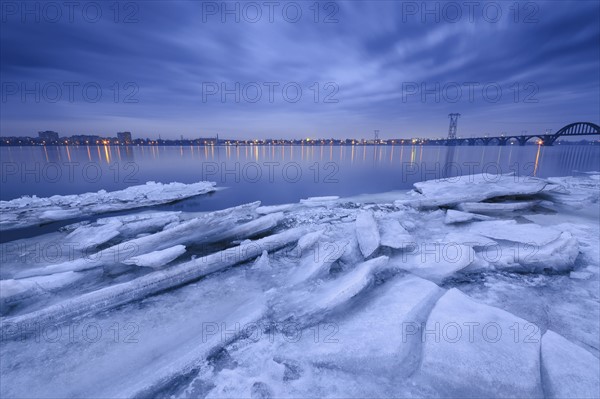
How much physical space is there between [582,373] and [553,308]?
1.72 metres

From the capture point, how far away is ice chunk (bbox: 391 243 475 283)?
490 cm

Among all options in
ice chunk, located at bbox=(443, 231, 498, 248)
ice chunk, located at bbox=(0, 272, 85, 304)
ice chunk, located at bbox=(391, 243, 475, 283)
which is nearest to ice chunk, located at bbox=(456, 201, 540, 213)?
ice chunk, located at bbox=(443, 231, 498, 248)

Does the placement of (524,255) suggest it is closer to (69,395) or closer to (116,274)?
(69,395)

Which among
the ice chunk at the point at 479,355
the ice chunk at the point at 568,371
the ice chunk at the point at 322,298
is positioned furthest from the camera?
the ice chunk at the point at 322,298

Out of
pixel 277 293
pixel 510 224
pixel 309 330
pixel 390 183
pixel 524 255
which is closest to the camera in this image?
pixel 309 330

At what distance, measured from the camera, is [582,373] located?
8.78ft

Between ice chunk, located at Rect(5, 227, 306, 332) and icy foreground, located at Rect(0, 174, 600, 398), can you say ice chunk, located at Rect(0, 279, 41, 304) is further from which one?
ice chunk, located at Rect(5, 227, 306, 332)

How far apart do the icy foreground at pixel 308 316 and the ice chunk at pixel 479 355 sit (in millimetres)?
14

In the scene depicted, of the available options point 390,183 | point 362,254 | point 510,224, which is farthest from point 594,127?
point 362,254

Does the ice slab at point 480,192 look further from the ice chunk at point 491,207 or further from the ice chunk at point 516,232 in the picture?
the ice chunk at point 516,232

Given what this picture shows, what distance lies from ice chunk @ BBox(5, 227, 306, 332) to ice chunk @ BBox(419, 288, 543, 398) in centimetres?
412

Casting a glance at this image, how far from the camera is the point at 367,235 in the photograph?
6.52 meters

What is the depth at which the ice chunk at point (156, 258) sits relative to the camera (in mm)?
5121

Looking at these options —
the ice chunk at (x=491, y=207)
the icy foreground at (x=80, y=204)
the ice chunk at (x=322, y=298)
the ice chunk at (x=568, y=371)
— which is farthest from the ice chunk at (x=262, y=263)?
the icy foreground at (x=80, y=204)
